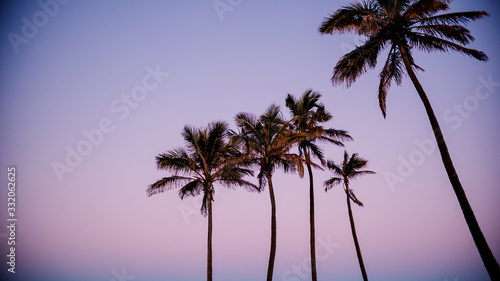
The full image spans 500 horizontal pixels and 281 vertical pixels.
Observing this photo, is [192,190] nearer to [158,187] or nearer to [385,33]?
[158,187]

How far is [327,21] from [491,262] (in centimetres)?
1181

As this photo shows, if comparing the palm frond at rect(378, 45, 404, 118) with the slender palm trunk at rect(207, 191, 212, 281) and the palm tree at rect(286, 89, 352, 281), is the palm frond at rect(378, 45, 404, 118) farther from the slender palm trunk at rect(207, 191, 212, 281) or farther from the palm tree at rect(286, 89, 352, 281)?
the slender palm trunk at rect(207, 191, 212, 281)

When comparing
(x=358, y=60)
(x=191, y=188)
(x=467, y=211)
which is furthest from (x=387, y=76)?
(x=191, y=188)

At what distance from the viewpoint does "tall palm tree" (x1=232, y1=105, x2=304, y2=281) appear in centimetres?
1739

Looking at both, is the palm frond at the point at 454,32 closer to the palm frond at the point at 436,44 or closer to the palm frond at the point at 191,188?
the palm frond at the point at 436,44

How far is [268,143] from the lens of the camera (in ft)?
60.0

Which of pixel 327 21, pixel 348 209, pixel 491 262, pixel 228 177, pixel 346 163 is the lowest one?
pixel 491 262

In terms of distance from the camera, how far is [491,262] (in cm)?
877

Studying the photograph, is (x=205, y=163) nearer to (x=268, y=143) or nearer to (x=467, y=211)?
(x=268, y=143)

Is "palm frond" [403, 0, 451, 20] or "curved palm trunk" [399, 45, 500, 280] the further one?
"palm frond" [403, 0, 451, 20]

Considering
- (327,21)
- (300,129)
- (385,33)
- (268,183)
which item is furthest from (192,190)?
(385,33)

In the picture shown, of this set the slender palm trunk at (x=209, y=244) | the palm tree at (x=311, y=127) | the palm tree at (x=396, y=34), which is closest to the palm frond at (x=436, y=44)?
the palm tree at (x=396, y=34)

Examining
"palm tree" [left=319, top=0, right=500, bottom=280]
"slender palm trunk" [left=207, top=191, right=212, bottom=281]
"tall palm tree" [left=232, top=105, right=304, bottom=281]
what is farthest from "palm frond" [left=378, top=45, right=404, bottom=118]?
"slender palm trunk" [left=207, top=191, right=212, bottom=281]

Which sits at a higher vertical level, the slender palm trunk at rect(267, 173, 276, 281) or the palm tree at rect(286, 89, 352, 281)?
the palm tree at rect(286, 89, 352, 281)
